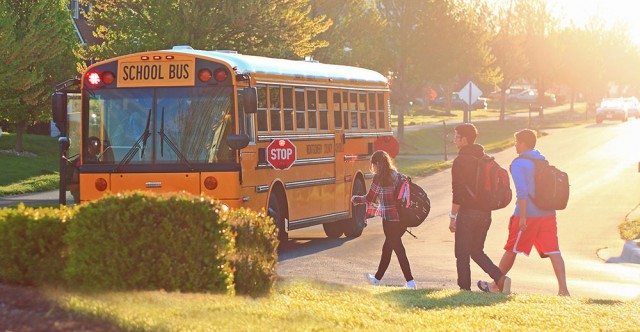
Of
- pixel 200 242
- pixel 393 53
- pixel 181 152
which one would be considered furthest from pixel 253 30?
pixel 393 53

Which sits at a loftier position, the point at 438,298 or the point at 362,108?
the point at 362,108

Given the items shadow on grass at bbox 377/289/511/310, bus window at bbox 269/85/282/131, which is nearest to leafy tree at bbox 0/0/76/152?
bus window at bbox 269/85/282/131

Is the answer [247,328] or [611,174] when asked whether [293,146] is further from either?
[611,174]

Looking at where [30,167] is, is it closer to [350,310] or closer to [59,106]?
[59,106]

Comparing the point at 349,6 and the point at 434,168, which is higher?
the point at 349,6

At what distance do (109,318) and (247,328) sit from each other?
0.90m

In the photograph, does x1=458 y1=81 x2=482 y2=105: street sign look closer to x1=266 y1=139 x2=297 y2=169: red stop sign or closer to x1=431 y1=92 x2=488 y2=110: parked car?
x1=266 y1=139 x2=297 y2=169: red stop sign

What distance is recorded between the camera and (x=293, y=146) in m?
18.6

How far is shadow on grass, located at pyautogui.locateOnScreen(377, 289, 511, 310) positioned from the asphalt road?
2.93 m

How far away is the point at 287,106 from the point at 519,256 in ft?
14.3

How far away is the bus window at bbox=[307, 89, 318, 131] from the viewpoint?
19469 mm

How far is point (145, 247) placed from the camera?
905 centimetres

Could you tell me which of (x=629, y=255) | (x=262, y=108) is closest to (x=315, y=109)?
(x=262, y=108)

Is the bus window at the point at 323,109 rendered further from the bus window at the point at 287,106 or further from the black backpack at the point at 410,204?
the black backpack at the point at 410,204
